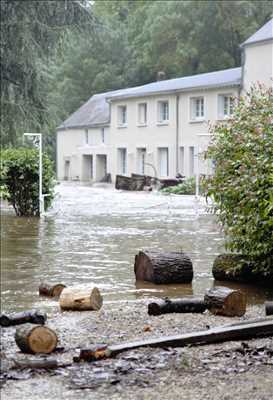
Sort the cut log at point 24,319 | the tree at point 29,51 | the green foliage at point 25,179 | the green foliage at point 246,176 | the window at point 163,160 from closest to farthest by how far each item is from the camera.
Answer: the cut log at point 24,319 → the green foliage at point 246,176 → the green foliage at point 25,179 → the tree at point 29,51 → the window at point 163,160

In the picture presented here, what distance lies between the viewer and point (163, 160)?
165ft

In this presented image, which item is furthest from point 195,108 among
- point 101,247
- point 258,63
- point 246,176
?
point 246,176

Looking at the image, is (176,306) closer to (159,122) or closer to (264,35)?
(264,35)

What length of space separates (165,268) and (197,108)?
3704 centimetres

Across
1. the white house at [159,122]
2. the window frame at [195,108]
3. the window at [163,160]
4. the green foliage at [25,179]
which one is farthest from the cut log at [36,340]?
the window at [163,160]

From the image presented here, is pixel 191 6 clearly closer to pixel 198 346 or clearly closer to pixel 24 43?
pixel 24 43

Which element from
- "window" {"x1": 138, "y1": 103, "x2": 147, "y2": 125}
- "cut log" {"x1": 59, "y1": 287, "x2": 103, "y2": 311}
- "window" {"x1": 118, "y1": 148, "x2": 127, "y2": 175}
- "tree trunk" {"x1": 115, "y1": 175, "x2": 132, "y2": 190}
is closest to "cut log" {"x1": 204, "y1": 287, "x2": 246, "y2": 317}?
"cut log" {"x1": 59, "y1": 287, "x2": 103, "y2": 311}

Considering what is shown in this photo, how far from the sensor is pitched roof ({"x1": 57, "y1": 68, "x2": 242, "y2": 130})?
46.0 meters

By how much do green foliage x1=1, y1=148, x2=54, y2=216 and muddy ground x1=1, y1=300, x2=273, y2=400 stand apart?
53.2 ft

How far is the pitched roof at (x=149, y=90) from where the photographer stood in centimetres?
4603

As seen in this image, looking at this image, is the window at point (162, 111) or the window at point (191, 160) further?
the window at point (162, 111)

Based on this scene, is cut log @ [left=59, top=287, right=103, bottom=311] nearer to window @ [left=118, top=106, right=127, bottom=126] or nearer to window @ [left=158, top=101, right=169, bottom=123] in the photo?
window @ [left=158, top=101, right=169, bottom=123]

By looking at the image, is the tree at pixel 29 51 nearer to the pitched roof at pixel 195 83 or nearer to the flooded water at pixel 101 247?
the flooded water at pixel 101 247

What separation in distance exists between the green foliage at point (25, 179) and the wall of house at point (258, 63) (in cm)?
1700
